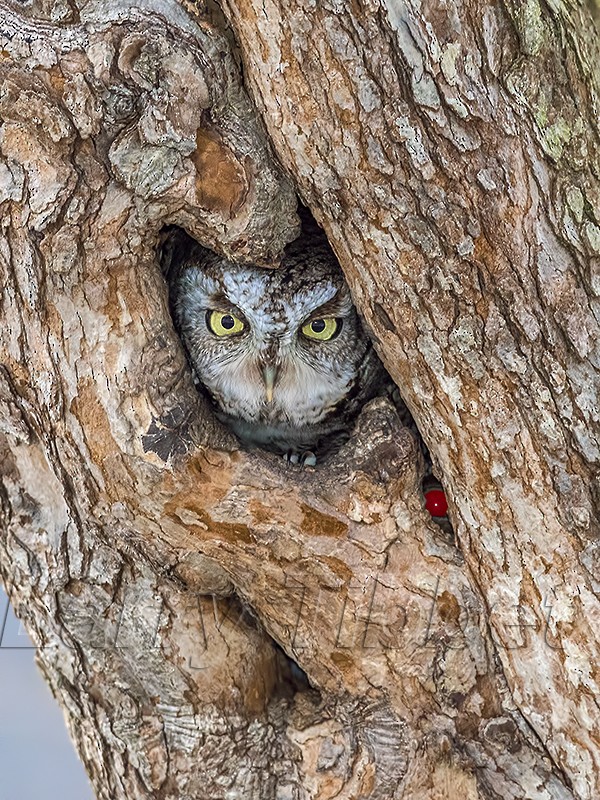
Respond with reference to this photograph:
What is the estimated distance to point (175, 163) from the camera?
76.6 inches

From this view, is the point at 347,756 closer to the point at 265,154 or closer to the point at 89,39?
the point at 265,154

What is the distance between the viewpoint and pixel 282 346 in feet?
8.68

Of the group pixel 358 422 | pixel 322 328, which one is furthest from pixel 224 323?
pixel 358 422

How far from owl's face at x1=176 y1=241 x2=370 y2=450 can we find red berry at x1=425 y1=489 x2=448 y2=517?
1.90ft

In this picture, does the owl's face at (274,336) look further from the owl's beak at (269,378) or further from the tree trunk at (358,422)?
the tree trunk at (358,422)

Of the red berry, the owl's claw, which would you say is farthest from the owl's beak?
the red berry

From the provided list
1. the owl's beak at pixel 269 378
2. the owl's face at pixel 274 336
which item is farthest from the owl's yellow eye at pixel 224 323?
the owl's beak at pixel 269 378

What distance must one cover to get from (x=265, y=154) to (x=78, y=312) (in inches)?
22.0

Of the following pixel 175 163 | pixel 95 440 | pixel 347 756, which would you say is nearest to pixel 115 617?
pixel 95 440

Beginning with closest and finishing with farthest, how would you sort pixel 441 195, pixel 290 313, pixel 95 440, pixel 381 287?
pixel 441 195
pixel 381 287
pixel 95 440
pixel 290 313

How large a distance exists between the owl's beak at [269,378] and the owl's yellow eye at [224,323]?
0.15 meters

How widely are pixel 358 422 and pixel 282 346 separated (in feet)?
1.51

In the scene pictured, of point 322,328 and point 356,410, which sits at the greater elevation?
point 322,328

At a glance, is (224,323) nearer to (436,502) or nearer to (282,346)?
(282,346)
